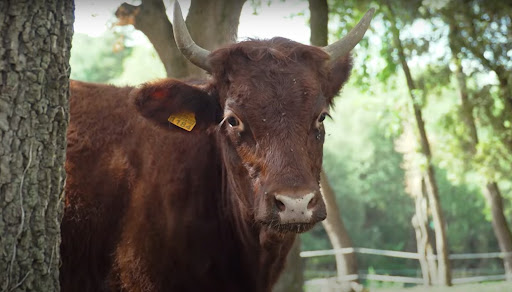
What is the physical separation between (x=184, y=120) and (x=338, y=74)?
1387 millimetres

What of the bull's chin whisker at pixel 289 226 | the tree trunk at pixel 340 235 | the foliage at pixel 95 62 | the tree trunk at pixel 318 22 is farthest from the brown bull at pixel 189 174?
the foliage at pixel 95 62

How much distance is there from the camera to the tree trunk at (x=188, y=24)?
29.2 ft

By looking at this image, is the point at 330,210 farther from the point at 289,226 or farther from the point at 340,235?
the point at 289,226

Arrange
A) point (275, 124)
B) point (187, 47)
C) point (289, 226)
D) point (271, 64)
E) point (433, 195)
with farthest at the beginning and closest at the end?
point (433, 195)
point (187, 47)
point (271, 64)
point (275, 124)
point (289, 226)

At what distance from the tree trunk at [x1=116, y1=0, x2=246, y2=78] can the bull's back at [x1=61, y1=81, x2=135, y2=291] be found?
303 centimetres

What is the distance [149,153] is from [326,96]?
1567 millimetres

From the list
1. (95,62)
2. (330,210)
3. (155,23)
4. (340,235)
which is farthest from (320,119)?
(95,62)

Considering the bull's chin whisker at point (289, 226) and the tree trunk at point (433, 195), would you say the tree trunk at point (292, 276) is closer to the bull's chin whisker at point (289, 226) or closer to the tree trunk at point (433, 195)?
the bull's chin whisker at point (289, 226)

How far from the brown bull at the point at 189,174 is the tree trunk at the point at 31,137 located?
148 cm

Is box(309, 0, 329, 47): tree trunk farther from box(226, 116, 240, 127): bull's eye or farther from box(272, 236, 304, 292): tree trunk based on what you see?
box(226, 116, 240, 127): bull's eye

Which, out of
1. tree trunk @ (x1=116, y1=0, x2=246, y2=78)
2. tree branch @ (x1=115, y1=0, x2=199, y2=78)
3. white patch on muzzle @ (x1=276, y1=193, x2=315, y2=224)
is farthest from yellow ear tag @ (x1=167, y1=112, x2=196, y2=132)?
tree branch @ (x1=115, y1=0, x2=199, y2=78)

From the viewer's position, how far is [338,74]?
5.84m

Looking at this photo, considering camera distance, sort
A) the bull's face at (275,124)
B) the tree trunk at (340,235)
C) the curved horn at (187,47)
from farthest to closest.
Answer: the tree trunk at (340,235)
the curved horn at (187,47)
the bull's face at (275,124)

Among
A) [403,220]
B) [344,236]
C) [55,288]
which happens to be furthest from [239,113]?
[403,220]
